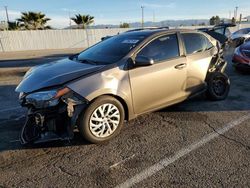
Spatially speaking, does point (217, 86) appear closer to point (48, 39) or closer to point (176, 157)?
point (176, 157)

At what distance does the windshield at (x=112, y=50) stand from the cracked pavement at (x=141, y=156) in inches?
47.1

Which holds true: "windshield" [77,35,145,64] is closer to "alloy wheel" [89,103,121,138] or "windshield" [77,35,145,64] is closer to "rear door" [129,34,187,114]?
"rear door" [129,34,187,114]

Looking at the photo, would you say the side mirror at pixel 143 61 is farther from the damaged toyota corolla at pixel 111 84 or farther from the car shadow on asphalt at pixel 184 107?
the car shadow on asphalt at pixel 184 107

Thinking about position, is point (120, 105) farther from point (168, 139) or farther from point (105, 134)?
point (168, 139)

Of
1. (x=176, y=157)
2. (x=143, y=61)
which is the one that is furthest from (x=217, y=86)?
(x=176, y=157)

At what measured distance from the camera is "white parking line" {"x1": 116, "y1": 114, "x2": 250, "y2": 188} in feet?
9.39

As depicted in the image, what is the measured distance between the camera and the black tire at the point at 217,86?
17.4 feet

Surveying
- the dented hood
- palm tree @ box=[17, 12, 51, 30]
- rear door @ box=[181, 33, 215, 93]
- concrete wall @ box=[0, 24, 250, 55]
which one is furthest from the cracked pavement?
palm tree @ box=[17, 12, 51, 30]

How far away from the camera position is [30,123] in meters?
3.64

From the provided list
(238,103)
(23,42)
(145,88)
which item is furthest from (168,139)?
(23,42)

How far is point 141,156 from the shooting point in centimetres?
336

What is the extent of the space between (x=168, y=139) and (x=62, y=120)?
62.0 inches

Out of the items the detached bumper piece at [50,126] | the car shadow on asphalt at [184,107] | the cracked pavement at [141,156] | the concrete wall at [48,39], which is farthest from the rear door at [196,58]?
the concrete wall at [48,39]

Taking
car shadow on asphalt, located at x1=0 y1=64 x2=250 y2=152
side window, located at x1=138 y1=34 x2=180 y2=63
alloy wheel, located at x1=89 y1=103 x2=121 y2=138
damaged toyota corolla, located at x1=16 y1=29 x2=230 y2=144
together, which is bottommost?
car shadow on asphalt, located at x1=0 y1=64 x2=250 y2=152
